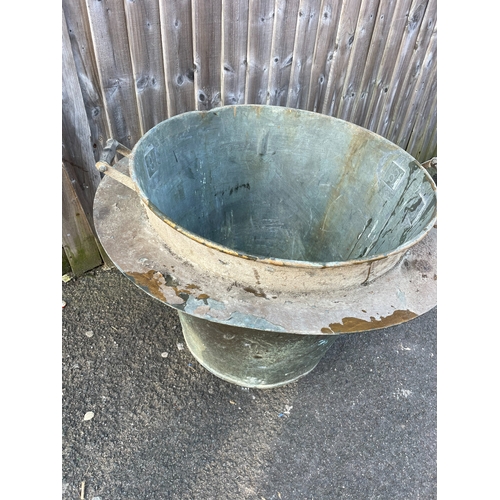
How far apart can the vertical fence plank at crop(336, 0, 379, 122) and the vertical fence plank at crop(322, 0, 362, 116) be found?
0.03 metres

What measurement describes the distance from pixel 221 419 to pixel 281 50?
1857mm

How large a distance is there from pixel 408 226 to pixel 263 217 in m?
0.85

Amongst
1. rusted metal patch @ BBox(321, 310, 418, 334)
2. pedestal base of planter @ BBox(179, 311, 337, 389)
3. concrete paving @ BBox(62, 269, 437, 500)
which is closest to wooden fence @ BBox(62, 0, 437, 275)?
concrete paving @ BBox(62, 269, 437, 500)

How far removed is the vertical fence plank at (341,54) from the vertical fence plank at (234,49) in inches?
22.8

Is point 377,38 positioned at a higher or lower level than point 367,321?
higher

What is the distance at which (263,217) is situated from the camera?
A: 2.24 metres

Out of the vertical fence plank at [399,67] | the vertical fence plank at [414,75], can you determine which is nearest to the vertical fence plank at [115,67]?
the vertical fence plank at [399,67]

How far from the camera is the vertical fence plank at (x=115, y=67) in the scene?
1647 millimetres

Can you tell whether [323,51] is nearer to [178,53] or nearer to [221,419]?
[178,53]

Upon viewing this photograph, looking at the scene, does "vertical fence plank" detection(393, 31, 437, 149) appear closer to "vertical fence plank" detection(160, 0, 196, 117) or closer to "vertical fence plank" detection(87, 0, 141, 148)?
"vertical fence plank" detection(160, 0, 196, 117)

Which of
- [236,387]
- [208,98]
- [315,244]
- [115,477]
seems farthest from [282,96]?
[115,477]

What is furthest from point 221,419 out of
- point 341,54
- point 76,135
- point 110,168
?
point 341,54

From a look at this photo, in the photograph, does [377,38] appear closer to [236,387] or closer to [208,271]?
[208,271]

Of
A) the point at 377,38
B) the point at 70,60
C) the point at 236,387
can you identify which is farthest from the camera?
the point at 377,38
